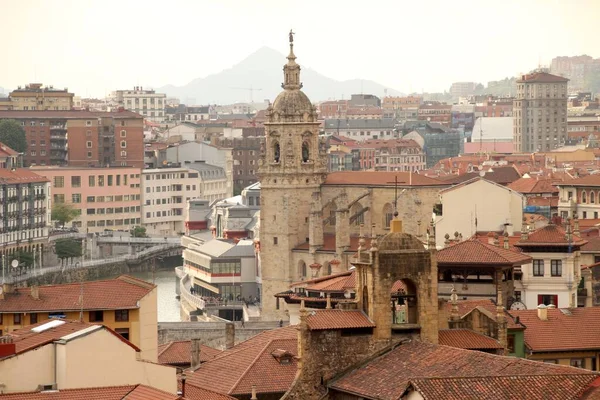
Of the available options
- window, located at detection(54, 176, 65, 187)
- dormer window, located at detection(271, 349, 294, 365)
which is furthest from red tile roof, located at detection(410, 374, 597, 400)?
window, located at detection(54, 176, 65, 187)

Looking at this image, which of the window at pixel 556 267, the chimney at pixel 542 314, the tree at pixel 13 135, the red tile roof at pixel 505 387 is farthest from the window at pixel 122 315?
the tree at pixel 13 135

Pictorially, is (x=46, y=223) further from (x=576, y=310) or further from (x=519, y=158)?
(x=576, y=310)

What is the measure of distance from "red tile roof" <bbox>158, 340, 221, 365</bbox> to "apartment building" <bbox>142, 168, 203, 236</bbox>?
119 metres

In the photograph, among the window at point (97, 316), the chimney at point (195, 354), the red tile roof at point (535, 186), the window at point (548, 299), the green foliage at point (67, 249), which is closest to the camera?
the chimney at point (195, 354)

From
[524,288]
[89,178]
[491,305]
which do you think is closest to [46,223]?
[89,178]

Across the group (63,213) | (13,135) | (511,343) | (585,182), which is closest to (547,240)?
(511,343)

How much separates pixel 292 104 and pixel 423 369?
62.0 meters

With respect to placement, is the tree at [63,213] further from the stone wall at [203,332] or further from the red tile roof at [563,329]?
the red tile roof at [563,329]

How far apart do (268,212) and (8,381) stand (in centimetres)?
6191

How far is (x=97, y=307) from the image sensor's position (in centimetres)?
5553

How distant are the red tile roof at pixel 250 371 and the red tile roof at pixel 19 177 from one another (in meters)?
102

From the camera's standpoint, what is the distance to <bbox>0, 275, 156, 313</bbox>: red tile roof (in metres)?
55.7

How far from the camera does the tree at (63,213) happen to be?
165 metres

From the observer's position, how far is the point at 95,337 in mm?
39688
